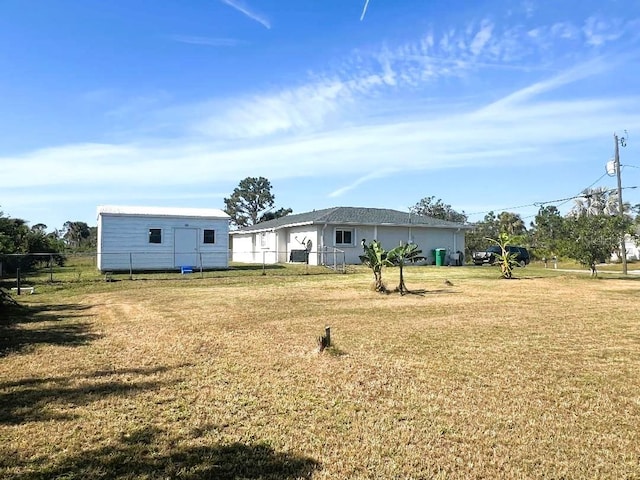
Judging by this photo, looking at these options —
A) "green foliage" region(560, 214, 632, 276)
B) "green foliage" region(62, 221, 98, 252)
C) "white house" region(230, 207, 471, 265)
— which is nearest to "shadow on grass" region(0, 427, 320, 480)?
"green foliage" region(560, 214, 632, 276)

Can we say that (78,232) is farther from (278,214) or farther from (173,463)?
(173,463)

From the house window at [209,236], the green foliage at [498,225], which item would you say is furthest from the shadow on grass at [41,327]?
the green foliage at [498,225]

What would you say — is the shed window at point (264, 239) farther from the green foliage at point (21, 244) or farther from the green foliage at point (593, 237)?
the green foliage at point (593, 237)

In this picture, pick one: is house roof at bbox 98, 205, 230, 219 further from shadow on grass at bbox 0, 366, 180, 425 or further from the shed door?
shadow on grass at bbox 0, 366, 180, 425

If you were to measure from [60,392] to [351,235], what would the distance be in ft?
81.9

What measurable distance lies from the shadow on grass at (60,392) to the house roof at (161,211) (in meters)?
18.7

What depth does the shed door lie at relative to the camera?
23.8 meters

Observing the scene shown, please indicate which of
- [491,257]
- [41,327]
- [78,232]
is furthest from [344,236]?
[78,232]

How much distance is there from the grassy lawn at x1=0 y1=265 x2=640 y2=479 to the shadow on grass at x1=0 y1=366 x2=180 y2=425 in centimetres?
3

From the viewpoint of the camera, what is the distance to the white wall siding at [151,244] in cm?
2264

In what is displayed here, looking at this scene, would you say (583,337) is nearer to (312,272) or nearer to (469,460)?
(469,460)

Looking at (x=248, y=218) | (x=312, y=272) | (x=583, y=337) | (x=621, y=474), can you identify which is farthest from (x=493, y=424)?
(x=248, y=218)

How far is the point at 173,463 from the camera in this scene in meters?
3.33

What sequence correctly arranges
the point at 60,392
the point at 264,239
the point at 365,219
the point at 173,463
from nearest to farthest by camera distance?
the point at 173,463, the point at 60,392, the point at 365,219, the point at 264,239
